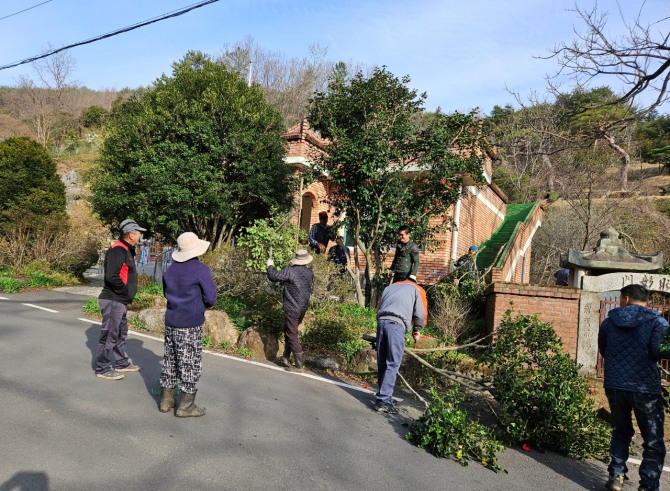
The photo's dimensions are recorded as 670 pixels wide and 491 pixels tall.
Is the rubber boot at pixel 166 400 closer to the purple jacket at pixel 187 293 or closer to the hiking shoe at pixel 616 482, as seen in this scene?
the purple jacket at pixel 187 293

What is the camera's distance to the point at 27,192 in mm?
16891

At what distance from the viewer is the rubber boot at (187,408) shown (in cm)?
490

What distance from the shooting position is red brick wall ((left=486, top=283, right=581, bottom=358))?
8969 millimetres

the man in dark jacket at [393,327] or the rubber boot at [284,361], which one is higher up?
A: the man in dark jacket at [393,327]

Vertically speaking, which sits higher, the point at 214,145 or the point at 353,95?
the point at 353,95

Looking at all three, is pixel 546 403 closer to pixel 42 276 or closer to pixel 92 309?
pixel 92 309

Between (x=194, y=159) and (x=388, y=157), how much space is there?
15.4 ft

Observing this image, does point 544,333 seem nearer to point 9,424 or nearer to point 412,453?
point 412,453

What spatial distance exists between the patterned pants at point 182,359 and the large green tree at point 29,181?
13.3 meters

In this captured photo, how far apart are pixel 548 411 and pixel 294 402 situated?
9.37 ft

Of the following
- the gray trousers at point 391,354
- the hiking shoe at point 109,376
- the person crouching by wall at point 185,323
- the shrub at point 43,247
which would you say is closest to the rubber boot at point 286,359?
the gray trousers at point 391,354

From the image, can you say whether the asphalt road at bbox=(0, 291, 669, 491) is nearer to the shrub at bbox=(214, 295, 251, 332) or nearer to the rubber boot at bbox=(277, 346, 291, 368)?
the rubber boot at bbox=(277, 346, 291, 368)

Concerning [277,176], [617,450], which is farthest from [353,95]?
[617,450]

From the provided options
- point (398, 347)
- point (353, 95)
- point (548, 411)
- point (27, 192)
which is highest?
point (353, 95)
